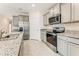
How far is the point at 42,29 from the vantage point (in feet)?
5.79

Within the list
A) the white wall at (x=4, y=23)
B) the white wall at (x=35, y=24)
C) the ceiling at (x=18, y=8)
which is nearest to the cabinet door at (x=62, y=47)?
the white wall at (x=35, y=24)

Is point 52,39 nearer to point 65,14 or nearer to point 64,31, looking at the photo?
point 64,31

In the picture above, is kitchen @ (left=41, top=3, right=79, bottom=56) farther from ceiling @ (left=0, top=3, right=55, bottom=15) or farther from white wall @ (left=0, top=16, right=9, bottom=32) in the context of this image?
white wall @ (left=0, top=16, right=9, bottom=32)

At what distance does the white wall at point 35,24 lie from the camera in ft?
5.49

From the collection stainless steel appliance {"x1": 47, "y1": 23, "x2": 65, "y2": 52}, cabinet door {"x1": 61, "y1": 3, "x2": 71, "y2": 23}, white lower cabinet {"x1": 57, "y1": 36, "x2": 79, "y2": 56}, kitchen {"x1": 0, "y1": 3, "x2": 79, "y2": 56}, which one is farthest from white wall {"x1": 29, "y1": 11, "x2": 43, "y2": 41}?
cabinet door {"x1": 61, "y1": 3, "x2": 71, "y2": 23}

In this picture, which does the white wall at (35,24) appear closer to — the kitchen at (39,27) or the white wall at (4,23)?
the kitchen at (39,27)

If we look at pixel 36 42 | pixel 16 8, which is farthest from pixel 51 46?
pixel 16 8

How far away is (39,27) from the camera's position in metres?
1.75

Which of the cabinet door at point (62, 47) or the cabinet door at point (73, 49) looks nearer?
the cabinet door at point (73, 49)

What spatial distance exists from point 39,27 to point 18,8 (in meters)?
0.44

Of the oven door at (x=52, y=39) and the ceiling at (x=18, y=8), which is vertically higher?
the ceiling at (x=18, y=8)

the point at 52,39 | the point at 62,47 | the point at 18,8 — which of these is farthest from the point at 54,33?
the point at 18,8

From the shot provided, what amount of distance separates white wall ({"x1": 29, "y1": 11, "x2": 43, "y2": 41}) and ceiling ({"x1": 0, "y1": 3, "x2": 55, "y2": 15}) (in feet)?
0.34

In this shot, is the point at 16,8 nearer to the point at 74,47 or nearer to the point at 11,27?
the point at 11,27
